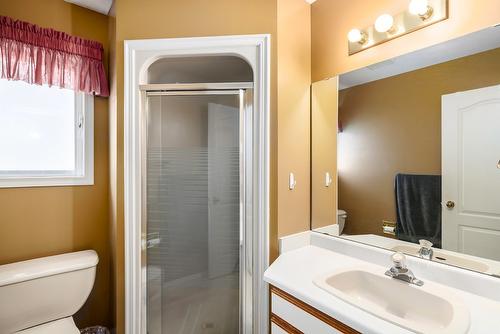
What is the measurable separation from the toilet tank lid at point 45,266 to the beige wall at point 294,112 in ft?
3.97

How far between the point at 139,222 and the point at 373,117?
149cm

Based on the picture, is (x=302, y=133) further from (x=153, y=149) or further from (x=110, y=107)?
(x=110, y=107)

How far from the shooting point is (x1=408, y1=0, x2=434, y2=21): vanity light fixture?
1147 millimetres

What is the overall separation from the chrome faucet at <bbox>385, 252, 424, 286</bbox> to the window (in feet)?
6.21

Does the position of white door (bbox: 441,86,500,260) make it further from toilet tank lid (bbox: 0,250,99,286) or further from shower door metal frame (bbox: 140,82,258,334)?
toilet tank lid (bbox: 0,250,99,286)

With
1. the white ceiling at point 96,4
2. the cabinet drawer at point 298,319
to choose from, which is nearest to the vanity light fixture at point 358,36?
the cabinet drawer at point 298,319

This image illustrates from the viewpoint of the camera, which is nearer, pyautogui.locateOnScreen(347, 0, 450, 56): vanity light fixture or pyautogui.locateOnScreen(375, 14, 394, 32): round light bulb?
pyautogui.locateOnScreen(347, 0, 450, 56): vanity light fixture

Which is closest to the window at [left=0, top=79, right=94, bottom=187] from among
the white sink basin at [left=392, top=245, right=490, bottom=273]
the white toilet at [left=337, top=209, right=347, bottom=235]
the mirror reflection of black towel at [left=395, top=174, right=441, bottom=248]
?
the white toilet at [left=337, top=209, right=347, bottom=235]

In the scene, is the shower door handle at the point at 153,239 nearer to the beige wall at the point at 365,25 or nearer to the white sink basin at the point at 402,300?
the white sink basin at the point at 402,300

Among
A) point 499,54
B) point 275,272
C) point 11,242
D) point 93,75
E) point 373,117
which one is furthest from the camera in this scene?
point 93,75

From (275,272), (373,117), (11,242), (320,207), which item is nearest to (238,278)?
(275,272)

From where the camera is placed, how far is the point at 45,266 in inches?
58.0

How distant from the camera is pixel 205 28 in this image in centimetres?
150

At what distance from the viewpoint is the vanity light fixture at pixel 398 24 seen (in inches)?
45.2
